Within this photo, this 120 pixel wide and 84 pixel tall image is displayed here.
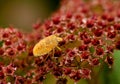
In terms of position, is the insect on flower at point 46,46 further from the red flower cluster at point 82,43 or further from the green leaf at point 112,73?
the green leaf at point 112,73

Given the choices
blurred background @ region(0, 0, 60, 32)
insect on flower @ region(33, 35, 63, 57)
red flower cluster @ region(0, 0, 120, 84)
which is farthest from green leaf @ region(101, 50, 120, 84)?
blurred background @ region(0, 0, 60, 32)

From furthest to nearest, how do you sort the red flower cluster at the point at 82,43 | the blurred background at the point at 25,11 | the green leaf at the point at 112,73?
the blurred background at the point at 25,11, the green leaf at the point at 112,73, the red flower cluster at the point at 82,43

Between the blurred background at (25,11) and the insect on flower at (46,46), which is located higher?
the blurred background at (25,11)

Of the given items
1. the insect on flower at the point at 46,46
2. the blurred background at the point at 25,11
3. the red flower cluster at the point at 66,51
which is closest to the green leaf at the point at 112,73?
the red flower cluster at the point at 66,51

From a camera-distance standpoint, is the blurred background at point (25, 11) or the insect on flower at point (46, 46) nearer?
the insect on flower at point (46, 46)

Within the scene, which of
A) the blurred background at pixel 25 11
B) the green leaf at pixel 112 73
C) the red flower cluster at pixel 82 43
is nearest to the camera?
the red flower cluster at pixel 82 43

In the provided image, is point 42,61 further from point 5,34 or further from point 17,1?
point 17,1

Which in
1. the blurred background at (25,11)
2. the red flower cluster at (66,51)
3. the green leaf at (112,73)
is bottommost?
the green leaf at (112,73)

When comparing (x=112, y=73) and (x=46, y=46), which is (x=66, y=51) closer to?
(x=46, y=46)


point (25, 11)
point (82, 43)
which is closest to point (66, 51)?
point (82, 43)
